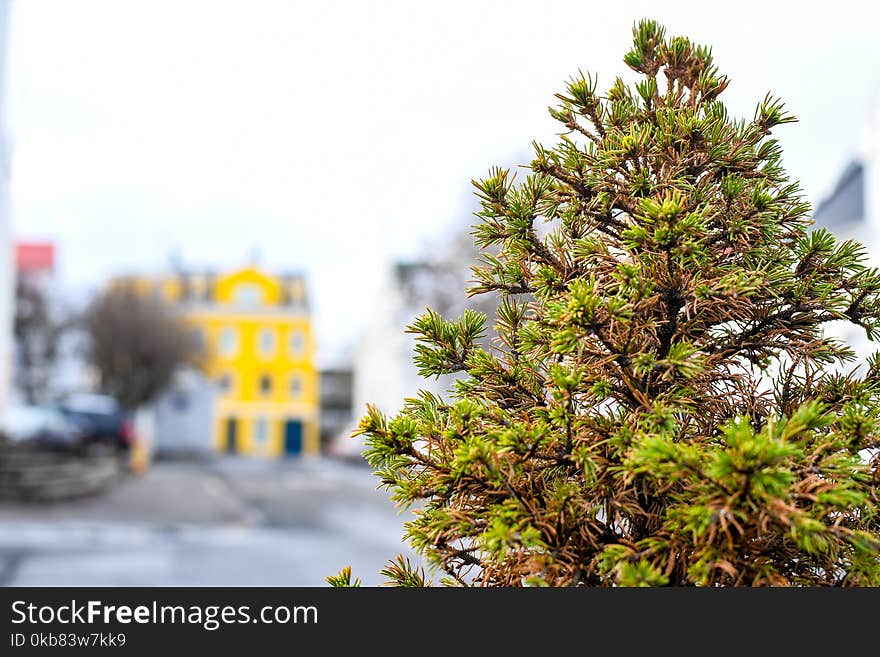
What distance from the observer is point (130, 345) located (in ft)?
94.6

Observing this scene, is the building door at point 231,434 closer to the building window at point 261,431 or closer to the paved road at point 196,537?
the building window at point 261,431

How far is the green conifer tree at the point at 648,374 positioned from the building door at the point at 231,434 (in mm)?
38517

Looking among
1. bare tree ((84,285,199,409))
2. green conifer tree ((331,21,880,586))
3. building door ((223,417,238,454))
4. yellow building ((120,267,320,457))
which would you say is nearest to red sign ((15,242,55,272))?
bare tree ((84,285,199,409))

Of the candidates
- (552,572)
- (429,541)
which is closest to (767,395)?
(552,572)

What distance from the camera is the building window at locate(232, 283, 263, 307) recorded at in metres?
39.8

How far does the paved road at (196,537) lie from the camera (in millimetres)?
7492

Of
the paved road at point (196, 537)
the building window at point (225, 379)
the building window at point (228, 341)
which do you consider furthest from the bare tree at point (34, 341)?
the building window at point (225, 379)

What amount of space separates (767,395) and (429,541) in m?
0.57

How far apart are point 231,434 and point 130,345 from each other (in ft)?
35.6

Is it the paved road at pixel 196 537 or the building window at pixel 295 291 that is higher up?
the building window at pixel 295 291

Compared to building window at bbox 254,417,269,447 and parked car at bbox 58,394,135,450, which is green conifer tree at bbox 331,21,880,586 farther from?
building window at bbox 254,417,269,447

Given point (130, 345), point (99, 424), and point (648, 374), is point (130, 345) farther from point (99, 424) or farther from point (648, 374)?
point (648, 374)

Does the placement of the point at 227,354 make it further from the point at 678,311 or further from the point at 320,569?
the point at 678,311

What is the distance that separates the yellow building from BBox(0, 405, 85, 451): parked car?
2211 centimetres
